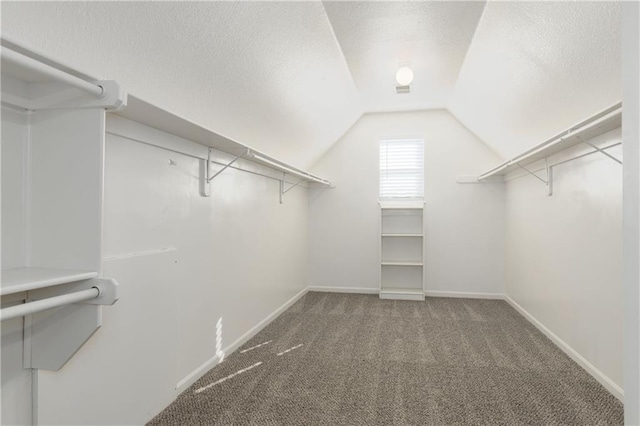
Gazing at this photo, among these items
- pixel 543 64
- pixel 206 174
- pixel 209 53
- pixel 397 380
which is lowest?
pixel 397 380

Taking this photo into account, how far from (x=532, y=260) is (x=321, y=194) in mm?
2773

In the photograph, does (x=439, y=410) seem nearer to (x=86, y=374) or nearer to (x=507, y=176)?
(x=86, y=374)

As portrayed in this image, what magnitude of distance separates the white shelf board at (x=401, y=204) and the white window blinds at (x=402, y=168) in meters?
0.07

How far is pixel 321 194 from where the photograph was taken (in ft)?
17.4

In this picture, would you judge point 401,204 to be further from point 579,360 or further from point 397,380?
point 397,380

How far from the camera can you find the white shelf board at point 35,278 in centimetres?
93

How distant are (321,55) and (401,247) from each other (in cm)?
304

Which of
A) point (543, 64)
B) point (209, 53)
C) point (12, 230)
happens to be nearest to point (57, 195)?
point (12, 230)

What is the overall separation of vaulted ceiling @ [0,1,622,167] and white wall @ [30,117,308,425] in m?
0.35

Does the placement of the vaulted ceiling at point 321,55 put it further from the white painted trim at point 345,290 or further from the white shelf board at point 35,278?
the white painted trim at point 345,290

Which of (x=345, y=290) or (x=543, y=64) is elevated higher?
(x=543, y=64)

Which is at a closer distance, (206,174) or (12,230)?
(12,230)

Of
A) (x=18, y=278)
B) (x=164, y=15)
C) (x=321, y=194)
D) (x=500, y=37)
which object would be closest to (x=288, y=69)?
(x=164, y=15)

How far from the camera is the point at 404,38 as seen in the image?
111 inches
